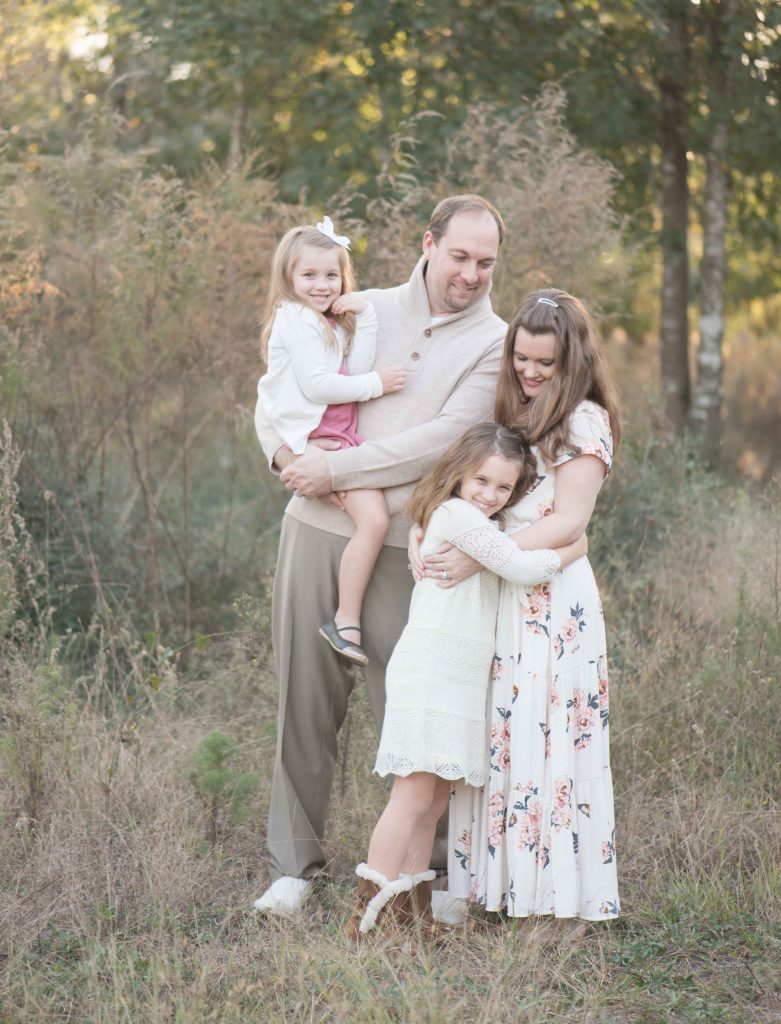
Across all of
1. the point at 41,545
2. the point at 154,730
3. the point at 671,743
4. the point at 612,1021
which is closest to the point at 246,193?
the point at 41,545

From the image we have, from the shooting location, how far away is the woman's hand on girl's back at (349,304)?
3543 millimetres

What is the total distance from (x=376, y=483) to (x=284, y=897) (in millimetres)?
1277

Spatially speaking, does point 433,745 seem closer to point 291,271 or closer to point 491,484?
point 491,484

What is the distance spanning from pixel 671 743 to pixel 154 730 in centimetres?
194

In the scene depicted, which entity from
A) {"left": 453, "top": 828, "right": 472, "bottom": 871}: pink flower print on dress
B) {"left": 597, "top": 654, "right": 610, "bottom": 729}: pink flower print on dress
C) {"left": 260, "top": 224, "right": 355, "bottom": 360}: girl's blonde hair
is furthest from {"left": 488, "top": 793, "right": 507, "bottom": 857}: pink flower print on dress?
{"left": 260, "top": 224, "right": 355, "bottom": 360}: girl's blonde hair

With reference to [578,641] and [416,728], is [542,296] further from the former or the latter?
[416,728]

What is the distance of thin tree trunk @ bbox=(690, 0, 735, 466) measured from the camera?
8.59m

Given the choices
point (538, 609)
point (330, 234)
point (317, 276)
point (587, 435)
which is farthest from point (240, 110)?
point (538, 609)

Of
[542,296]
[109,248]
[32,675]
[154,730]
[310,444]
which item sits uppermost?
[109,248]

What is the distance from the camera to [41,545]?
5.65 meters

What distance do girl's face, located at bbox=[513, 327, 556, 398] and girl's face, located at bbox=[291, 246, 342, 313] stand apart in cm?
61

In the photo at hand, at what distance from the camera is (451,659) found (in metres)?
3.25

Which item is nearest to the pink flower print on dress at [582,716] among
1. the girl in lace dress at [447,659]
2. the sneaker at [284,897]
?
Answer: the girl in lace dress at [447,659]

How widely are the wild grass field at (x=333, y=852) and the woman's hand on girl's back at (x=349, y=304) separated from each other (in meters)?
1.33
